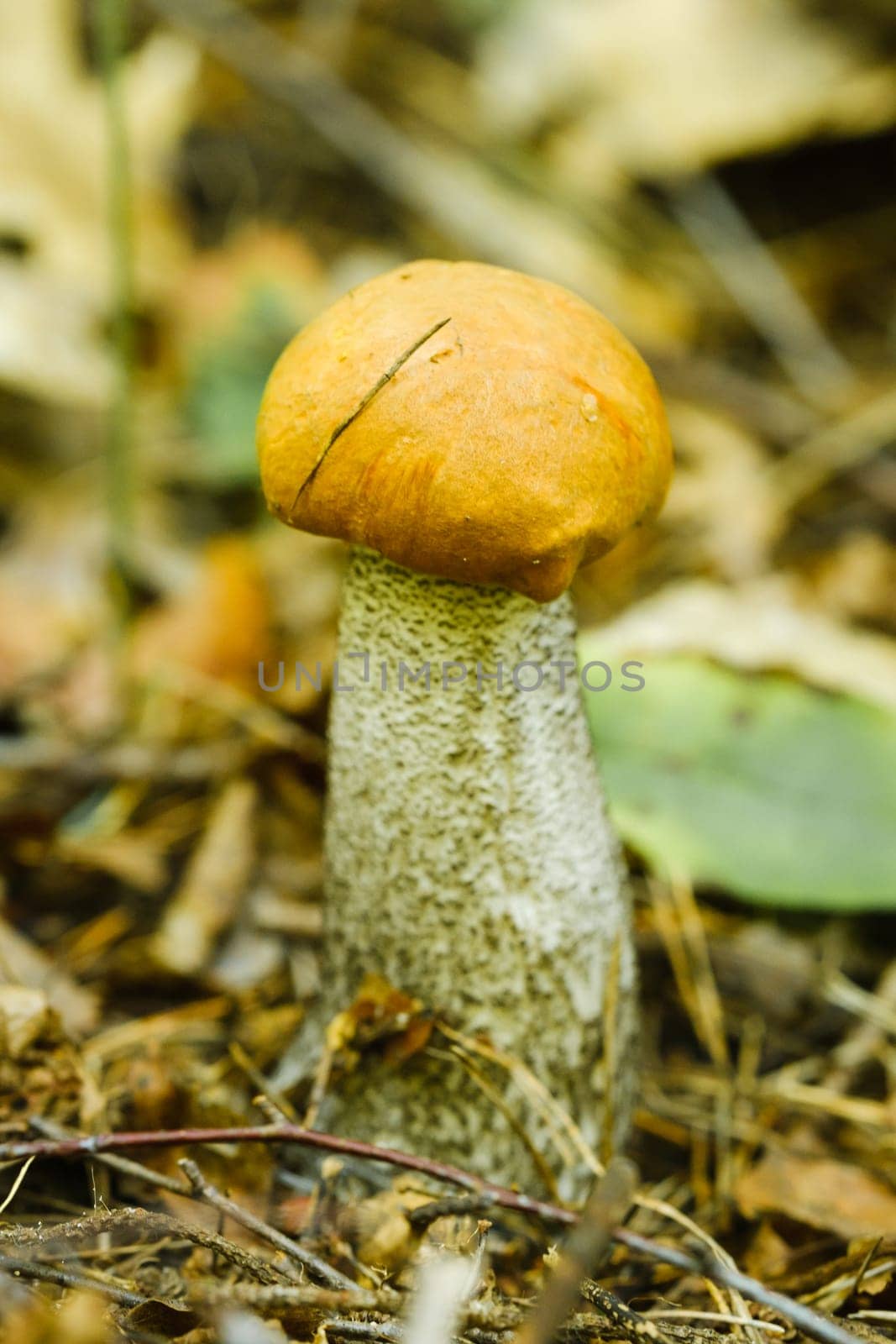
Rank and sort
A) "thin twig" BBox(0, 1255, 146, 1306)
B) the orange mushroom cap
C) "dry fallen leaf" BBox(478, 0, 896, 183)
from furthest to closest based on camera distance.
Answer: "dry fallen leaf" BBox(478, 0, 896, 183)
the orange mushroom cap
"thin twig" BBox(0, 1255, 146, 1306)

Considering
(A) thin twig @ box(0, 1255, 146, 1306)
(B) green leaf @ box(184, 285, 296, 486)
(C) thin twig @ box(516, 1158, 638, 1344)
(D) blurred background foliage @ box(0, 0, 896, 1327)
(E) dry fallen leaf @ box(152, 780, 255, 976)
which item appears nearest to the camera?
(C) thin twig @ box(516, 1158, 638, 1344)

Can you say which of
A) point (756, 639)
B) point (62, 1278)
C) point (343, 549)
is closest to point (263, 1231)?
point (62, 1278)

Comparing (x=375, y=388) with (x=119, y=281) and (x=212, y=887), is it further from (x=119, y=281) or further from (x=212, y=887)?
(x=119, y=281)

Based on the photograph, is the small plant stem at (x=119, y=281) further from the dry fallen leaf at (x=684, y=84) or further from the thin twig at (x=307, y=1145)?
the dry fallen leaf at (x=684, y=84)

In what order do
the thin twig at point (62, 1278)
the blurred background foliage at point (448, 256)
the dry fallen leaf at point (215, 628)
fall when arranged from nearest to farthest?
the thin twig at point (62, 1278) < the blurred background foliage at point (448, 256) < the dry fallen leaf at point (215, 628)

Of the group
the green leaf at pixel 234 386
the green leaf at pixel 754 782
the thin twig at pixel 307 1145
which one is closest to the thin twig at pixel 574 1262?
the thin twig at pixel 307 1145

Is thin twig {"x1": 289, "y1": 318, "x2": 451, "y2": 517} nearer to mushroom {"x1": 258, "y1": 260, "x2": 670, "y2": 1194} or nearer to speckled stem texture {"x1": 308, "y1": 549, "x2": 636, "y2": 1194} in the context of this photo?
mushroom {"x1": 258, "y1": 260, "x2": 670, "y2": 1194}

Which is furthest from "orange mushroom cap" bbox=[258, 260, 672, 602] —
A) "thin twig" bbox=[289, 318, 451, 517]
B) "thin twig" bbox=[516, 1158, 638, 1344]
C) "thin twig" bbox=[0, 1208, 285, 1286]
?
"thin twig" bbox=[0, 1208, 285, 1286]

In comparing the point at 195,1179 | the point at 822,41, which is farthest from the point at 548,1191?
the point at 822,41
